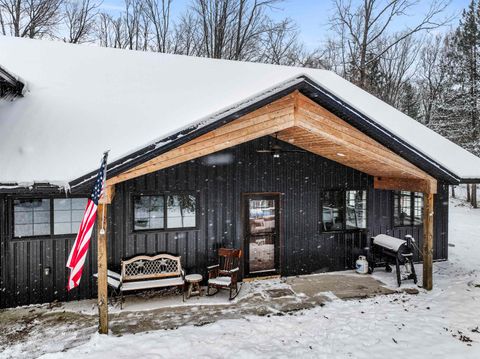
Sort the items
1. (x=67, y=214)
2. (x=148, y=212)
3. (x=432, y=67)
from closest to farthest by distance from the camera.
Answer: (x=67, y=214)
(x=148, y=212)
(x=432, y=67)

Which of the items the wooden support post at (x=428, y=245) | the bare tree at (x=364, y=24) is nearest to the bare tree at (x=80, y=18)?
the bare tree at (x=364, y=24)

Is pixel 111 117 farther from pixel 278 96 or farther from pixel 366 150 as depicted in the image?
pixel 366 150

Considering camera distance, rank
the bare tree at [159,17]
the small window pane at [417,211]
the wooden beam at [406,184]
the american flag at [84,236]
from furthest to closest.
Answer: the bare tree at [159,17] → the small window pane at [417,211] → the wooden beam at [406,184] → the american flag at [84,236]

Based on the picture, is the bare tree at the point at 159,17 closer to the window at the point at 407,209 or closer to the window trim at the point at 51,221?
the window trim at the point at 51,221

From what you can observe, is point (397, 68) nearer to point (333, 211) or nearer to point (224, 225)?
point (333, 211)

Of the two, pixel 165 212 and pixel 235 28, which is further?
pixel 235 28

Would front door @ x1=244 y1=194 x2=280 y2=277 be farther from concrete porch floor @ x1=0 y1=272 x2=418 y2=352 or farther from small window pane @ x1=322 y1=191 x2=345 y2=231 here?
small window pane @ x1=322 y1=191 x2=345 y2=231

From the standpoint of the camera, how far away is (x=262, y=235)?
8.56 metres

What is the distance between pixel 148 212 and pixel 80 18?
17715 mm

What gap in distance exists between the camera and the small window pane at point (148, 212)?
7535mm

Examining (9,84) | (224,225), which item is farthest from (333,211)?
(9,84)

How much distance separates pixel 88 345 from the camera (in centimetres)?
521

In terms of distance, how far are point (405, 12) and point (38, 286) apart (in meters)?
21.5

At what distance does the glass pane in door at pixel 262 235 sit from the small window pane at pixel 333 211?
146cm
